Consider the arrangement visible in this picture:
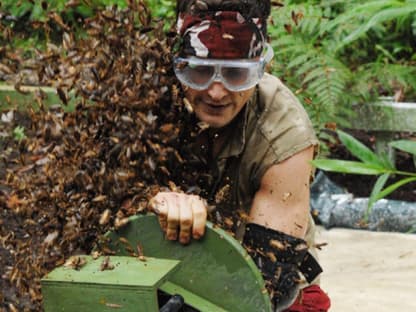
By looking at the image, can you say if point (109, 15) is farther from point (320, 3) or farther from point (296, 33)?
point (320, 3)

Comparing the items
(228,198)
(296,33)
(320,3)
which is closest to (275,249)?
(228,198)

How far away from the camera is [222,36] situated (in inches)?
108

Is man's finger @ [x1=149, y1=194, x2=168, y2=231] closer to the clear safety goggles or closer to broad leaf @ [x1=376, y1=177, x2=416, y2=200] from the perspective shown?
the clear safety goggles

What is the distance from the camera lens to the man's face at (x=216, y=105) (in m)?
2.85

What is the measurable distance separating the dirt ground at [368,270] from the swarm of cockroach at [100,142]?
1424mm

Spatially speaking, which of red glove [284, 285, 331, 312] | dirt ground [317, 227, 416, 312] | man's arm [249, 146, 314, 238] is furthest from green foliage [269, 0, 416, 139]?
man's arm [249, 146, 314, 238]

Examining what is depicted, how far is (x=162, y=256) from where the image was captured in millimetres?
2412

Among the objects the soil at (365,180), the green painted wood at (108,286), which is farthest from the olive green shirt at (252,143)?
the soil at (365,180)

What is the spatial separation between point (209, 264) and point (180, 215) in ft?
0.58

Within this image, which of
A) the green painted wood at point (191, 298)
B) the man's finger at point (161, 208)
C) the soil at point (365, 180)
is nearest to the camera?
the green painted wood at point (191, 298)

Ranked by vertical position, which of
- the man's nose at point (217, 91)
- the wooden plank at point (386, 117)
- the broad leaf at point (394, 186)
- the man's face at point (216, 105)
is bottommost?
the wooden plank at point (386, 117)

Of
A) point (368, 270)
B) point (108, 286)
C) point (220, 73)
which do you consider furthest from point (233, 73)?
point (368, 270)

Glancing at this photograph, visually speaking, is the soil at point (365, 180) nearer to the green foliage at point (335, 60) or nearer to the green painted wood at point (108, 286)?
the green foliage at point (335, 60)

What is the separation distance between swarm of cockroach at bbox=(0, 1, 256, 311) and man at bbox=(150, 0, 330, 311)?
0.10 m
